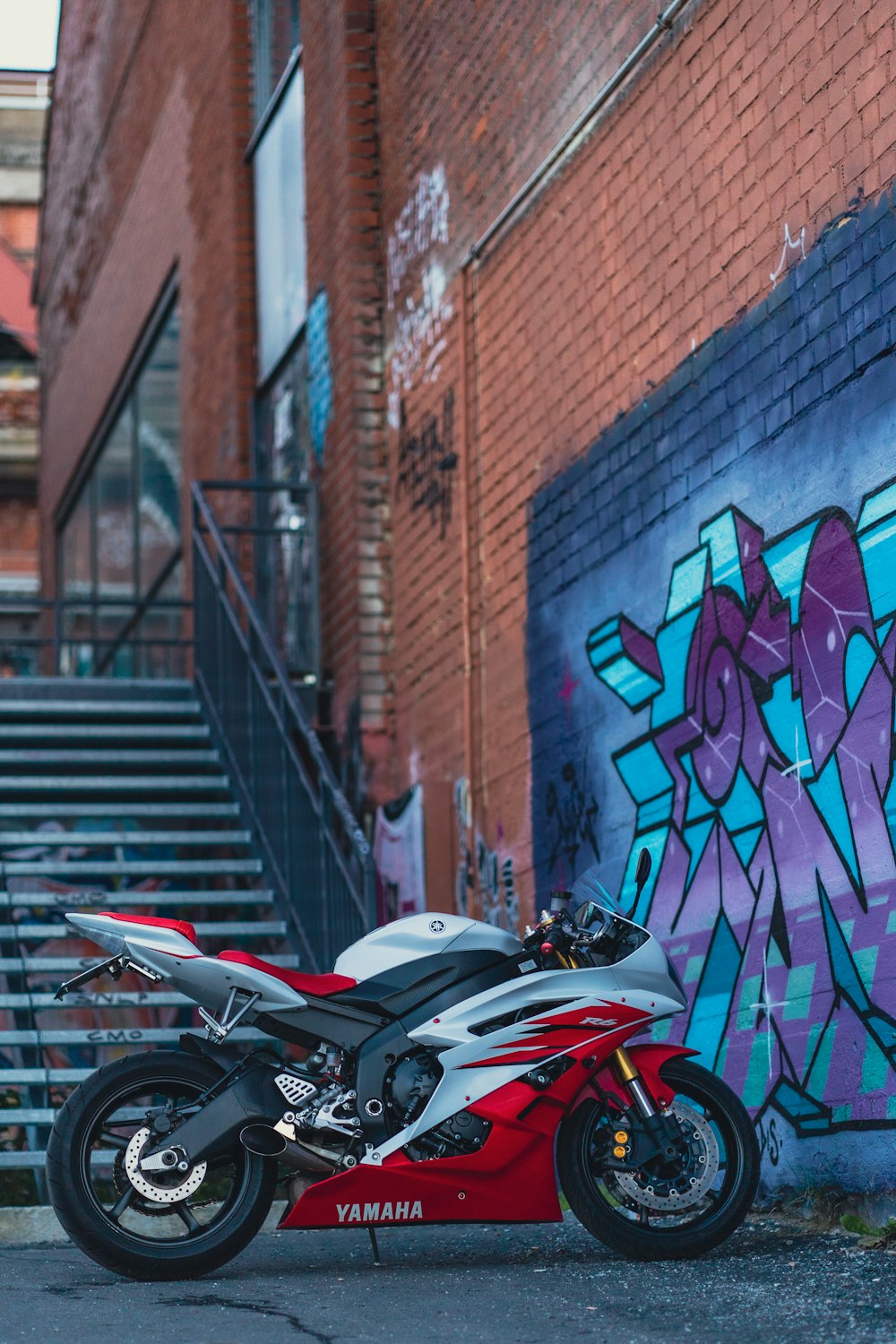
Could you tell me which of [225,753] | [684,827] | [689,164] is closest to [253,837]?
[225,753]

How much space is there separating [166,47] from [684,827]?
11.2 meters

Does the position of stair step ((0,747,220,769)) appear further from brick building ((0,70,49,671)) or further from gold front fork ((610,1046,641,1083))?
brick building ((0,70,49,671))

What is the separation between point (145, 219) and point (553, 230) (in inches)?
366

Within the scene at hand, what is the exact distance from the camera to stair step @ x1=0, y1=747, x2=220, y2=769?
31.6ft

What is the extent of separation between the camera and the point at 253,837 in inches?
360

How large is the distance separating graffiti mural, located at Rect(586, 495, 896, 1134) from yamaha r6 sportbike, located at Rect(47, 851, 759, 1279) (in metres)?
0.58

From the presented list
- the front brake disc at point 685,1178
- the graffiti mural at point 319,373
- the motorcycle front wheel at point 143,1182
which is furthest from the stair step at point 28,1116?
the graffiti mural at point 319,373

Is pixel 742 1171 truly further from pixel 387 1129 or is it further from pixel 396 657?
pixel 396 657

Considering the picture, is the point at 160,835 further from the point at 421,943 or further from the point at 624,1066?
the point at 624,1066

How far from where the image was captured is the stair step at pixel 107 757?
9.63 meters

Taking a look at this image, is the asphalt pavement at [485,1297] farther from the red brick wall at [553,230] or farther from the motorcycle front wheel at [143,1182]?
the red brick wall at [553,230]


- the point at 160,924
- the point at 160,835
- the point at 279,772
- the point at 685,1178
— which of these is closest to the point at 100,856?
the point at 160,835

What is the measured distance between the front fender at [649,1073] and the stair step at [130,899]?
11.4ft

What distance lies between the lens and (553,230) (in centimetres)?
805
